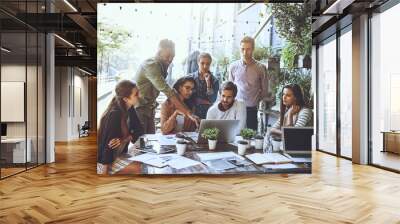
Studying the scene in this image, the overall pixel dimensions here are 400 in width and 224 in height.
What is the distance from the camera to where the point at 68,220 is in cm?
380

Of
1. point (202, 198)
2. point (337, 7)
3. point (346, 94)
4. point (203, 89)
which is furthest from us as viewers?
point (346, 94)

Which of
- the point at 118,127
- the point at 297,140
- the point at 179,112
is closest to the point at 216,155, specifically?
the point at 179,112

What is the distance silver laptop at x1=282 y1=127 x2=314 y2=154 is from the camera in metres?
6.39

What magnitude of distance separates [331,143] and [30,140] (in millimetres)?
7439

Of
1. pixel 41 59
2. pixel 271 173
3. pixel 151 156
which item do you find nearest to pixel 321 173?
pixel 271 173

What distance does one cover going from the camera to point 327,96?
A: 10.6 metres

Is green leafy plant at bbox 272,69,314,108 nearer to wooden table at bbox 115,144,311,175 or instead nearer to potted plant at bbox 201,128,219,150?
wooden table at bbox 115,144,311,175

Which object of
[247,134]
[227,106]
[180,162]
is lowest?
[180,162]

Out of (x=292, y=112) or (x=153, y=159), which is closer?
(x=153, y=159)

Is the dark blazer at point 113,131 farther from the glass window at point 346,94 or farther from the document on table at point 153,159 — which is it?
the glass window at point 346,94

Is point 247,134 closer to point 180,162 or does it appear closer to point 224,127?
point 224,127

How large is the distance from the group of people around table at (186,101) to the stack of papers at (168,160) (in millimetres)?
315

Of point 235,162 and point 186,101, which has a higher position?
point 186,101

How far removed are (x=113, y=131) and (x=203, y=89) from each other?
1.67 metres
